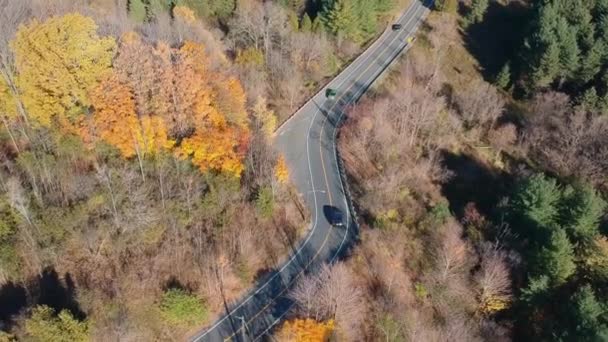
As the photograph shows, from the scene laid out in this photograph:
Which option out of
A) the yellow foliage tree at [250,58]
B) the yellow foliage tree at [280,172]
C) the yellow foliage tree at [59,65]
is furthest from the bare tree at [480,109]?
the yellow foliage tree at [59,65]

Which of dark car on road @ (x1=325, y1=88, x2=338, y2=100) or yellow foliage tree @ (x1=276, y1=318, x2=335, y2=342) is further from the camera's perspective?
dark car on road @ (x1=325, y1=88, x2=338, y2=100)

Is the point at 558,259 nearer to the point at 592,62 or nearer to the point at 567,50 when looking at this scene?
the point at 592,62

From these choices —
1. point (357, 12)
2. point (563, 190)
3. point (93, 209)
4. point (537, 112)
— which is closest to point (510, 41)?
point (537, 112)

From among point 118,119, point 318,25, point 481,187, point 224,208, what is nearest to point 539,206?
point 481,187

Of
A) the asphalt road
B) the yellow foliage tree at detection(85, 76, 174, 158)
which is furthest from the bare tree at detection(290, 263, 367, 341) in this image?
the yellow foliage tree at detection(85, 76, 174, 158)

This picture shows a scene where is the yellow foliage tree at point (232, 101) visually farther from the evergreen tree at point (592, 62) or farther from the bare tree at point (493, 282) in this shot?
the evergreen tree at point (592, 62)

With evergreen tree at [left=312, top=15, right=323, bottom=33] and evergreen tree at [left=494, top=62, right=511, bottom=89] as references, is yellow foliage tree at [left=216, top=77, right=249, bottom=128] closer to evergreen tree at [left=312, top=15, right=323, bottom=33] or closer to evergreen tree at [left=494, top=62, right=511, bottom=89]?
evergreen tree at [left=312, top=15, right=323, bottom=33]
